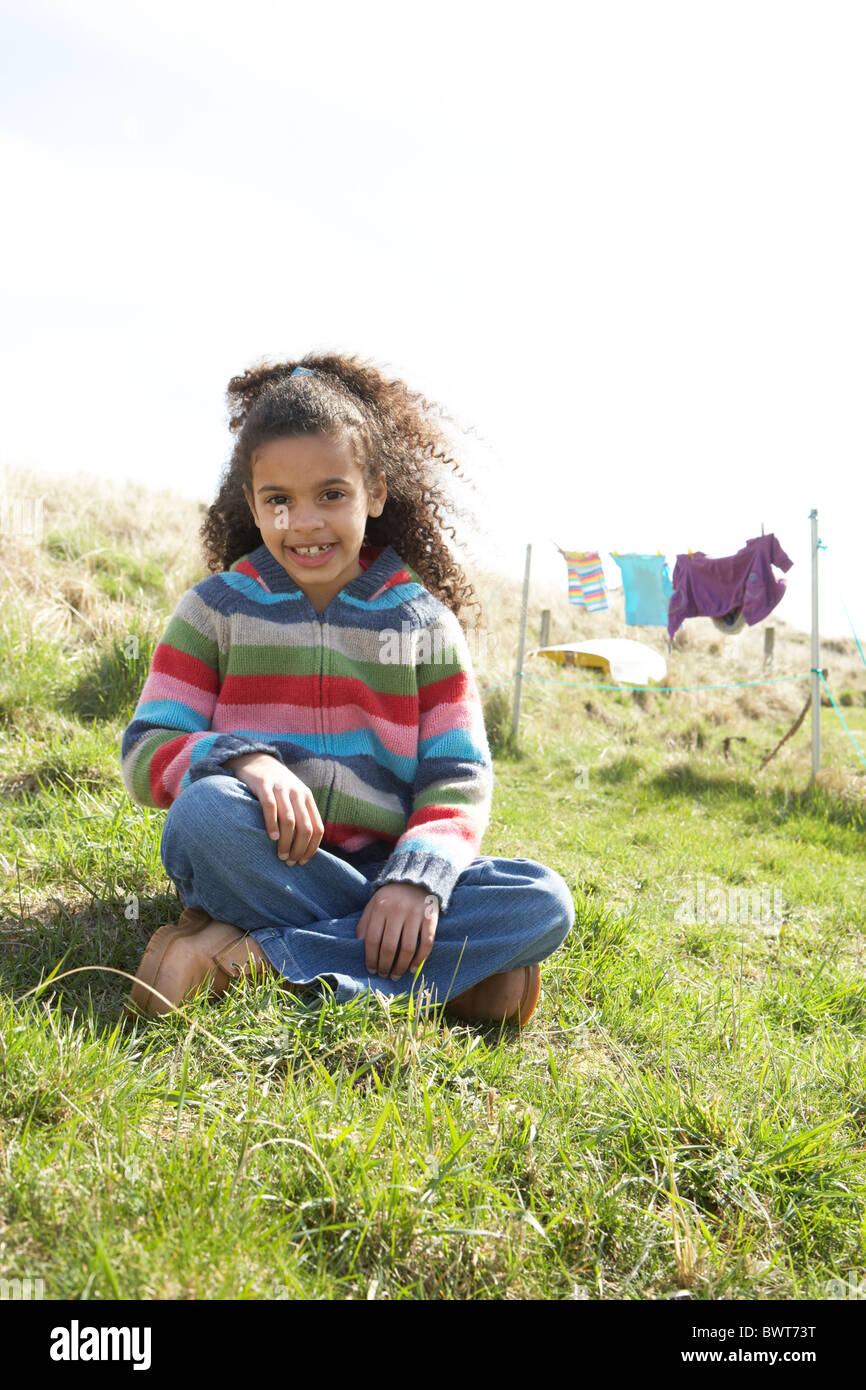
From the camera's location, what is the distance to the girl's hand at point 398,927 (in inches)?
77.0

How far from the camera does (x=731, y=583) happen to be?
953cm

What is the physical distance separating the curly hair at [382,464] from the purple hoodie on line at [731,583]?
7059 millimetres

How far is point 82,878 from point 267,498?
1253 mm

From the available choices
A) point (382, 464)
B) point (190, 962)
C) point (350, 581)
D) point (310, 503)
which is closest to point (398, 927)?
point (190, 962)

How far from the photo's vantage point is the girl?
199 cm

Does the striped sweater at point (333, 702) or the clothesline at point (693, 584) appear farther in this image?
the clothesline at point (693, 584)

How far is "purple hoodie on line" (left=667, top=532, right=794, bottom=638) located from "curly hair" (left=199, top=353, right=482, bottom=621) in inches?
278

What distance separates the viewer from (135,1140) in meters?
1.43

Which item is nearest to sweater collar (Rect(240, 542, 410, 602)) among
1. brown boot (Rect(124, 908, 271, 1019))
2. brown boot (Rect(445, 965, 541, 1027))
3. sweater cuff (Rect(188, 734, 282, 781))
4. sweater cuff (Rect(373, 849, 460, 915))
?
sweater cuff (Rect(188, 734, 282, 781))

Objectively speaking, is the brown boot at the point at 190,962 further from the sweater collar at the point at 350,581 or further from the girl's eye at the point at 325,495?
the girl's eye at the point at 325,495

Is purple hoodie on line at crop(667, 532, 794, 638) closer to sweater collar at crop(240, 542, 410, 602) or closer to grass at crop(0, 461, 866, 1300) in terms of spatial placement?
grass at crop(0, 461, 866, 1300)

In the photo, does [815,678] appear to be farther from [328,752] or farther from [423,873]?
[423,873]

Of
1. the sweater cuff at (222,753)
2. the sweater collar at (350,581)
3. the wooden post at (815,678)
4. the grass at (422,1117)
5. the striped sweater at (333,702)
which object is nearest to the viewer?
the grass at (422,1117)

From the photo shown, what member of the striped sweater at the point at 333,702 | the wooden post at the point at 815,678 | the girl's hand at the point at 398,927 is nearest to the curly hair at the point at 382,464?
the striped sweater at the point at 333,702
